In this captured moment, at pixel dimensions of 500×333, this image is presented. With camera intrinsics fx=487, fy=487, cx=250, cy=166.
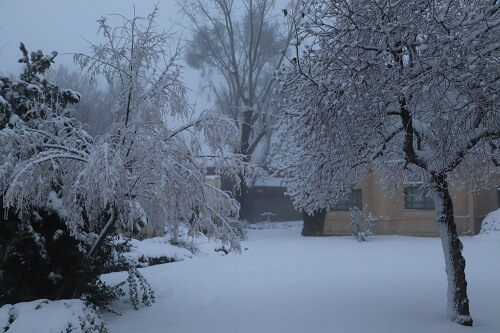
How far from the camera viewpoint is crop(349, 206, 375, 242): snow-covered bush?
18312 mm

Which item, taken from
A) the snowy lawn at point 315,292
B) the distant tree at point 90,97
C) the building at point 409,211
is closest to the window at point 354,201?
the building at point 409,211

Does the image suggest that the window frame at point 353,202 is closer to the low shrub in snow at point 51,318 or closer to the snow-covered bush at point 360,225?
the snow-covered bush at point 360,225

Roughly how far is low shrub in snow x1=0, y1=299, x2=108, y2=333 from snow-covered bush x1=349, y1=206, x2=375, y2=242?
13858 mm

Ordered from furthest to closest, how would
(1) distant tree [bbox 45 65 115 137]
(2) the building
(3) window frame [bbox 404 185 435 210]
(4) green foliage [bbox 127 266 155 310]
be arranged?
(1) distant tree [bbox 45 65 115 137] → (3) window frame [bbox 404 185 435 210] → (2) the building → (4) green foliage [bbox 127 266 155 310]

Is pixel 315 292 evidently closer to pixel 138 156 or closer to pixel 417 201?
pixel 138 156

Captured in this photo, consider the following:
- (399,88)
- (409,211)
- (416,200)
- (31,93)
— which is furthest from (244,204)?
(399,88)

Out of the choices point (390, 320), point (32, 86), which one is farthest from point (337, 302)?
point (32, 86)

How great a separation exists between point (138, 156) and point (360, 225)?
15212 millimetres

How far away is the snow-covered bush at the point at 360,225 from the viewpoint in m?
18.3

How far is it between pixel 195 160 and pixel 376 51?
104 inches

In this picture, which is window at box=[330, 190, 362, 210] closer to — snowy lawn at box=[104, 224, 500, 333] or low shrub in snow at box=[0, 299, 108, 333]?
snowy lawn at box=[104, 224, 500, 333]

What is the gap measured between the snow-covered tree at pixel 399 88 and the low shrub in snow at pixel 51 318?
11.8 feet

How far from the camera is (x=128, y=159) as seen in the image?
5.62 m

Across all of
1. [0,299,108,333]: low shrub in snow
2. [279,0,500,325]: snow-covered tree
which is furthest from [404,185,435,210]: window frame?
[0,299,108,333]: low shrub in snow
